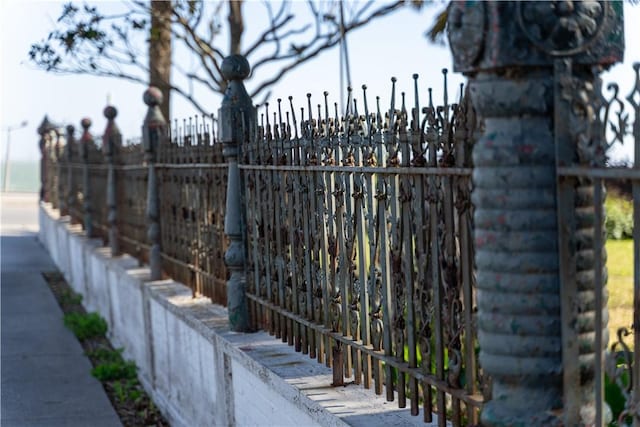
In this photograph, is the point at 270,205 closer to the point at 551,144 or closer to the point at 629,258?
the point at 551,144

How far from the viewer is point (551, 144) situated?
106 inches

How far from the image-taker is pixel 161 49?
1537 centimetres

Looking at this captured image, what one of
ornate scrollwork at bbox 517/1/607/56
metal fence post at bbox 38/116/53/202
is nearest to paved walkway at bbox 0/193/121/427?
ornate scrollwork at bbox 517/1/607/56

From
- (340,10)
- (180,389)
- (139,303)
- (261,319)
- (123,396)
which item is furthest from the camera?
(340,10)

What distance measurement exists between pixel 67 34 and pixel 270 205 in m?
8.94

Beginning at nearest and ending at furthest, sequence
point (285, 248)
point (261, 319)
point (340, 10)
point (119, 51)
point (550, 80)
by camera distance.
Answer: point (550, 80)
point (285, 248)
point (261, 319)
point (340, 10)
point (119, 51)

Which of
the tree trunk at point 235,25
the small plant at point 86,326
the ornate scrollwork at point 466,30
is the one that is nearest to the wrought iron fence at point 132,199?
the small plant at point 86,326

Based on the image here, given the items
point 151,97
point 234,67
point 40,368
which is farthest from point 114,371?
point 234,67

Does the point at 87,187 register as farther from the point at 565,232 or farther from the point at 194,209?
the point at 565,232

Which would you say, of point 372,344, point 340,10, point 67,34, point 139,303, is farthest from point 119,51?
A: point 372,344

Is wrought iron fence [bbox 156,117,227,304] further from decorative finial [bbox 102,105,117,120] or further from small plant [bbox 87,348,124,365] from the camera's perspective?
decorative finial [bbox 102,105,117,120]

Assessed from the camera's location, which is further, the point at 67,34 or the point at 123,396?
the point at 67,34

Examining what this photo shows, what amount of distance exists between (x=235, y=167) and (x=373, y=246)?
208 cm

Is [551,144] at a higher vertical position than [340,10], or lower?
lower
